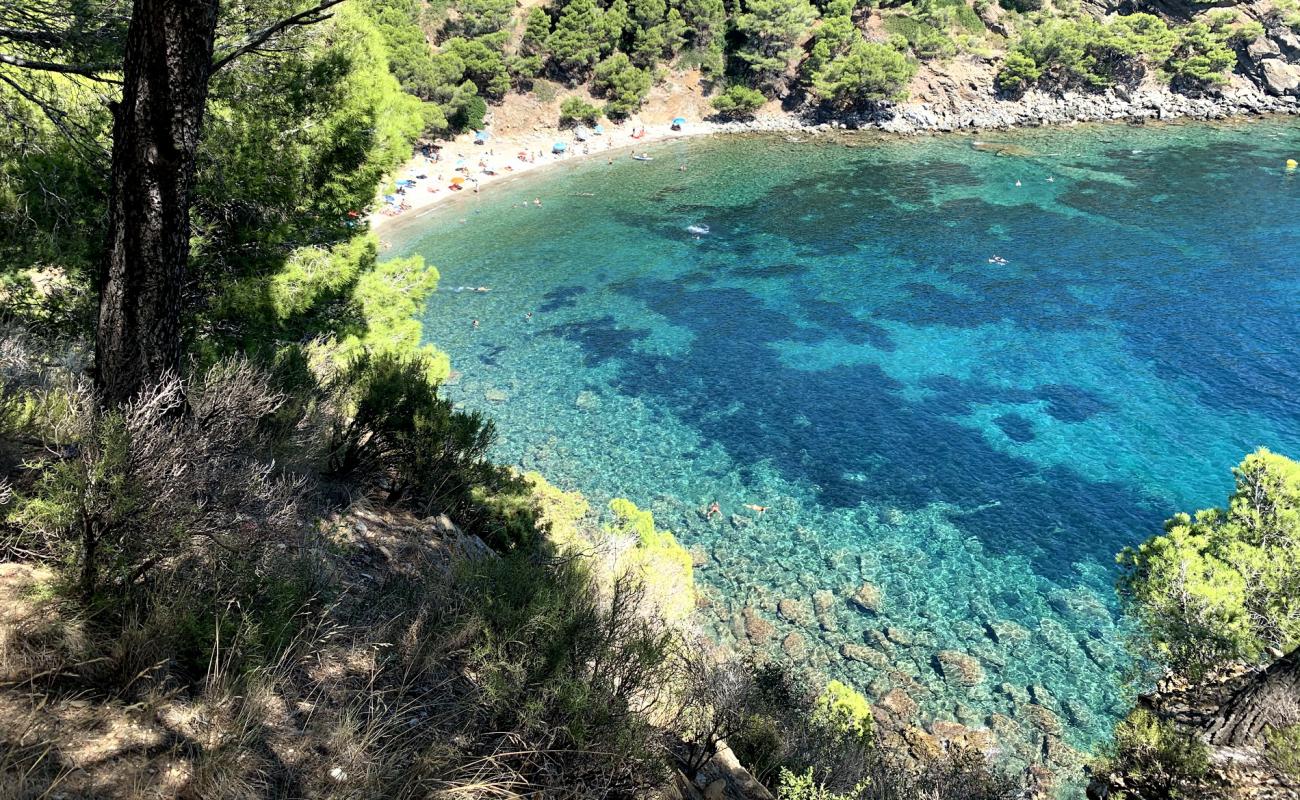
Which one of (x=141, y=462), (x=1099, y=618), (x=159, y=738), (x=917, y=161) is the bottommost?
(x=1099, y=618)

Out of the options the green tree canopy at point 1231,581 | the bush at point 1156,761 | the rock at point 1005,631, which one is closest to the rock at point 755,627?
→ the rock at point 1005,631

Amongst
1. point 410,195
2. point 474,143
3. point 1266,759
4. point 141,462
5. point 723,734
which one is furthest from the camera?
point 474,143

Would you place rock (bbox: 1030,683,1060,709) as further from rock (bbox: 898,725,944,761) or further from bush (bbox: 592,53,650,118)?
bush (bbox: 592,53,650,118)

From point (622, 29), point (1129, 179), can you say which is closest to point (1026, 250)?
point (1129, 179)

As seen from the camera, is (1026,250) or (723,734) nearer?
(723,734)

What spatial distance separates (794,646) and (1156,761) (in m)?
7.57

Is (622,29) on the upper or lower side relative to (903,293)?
upper

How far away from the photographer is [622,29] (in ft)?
200

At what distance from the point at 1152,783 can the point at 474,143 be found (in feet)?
174

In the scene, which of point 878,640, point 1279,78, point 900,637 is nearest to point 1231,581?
point 900,637

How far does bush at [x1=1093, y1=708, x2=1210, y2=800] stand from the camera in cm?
924

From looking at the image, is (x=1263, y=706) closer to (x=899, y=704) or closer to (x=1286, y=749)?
(x=1286, y=749)

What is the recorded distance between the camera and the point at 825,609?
17.3m

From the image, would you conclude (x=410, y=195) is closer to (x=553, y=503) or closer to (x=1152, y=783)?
(x=553, y=503)
